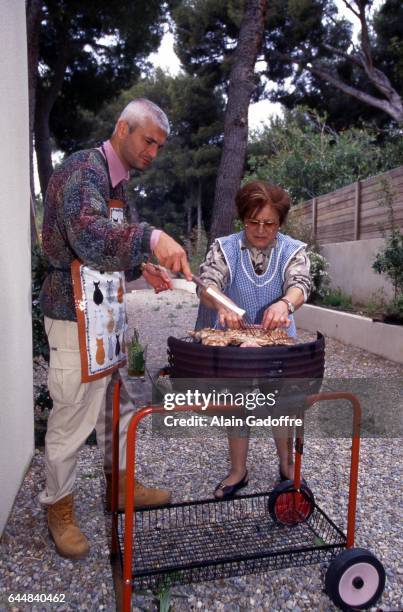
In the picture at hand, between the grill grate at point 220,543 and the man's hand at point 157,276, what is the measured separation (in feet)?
3.45

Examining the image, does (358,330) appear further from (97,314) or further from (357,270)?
(97,314)

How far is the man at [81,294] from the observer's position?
2078 mm

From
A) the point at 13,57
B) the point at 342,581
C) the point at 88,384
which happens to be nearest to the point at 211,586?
the point at 342,581

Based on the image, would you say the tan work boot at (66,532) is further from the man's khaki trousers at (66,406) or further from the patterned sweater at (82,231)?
the patterned sweater at (82,231)

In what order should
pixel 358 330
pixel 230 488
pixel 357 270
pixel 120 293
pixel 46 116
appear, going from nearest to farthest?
pixel 120 293
pixel 230 488
pixel 358 330
pixel 357 270
pixel 46 116

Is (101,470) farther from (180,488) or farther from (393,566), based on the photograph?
(393,566)

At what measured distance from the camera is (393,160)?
1288 centimetres

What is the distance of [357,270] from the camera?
918 cm

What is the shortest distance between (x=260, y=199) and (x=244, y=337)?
0.71 m

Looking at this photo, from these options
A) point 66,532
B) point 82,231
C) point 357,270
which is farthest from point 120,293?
point 357,270

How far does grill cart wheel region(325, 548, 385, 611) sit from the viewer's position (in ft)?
6.83

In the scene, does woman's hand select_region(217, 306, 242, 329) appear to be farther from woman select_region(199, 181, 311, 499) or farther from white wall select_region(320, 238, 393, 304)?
white wall select_region(320, 238, 393, 304)

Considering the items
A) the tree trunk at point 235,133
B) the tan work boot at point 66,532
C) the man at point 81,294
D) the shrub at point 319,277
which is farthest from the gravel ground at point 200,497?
the shrub at point 319,277

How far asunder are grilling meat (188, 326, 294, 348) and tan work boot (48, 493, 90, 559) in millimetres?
1010
